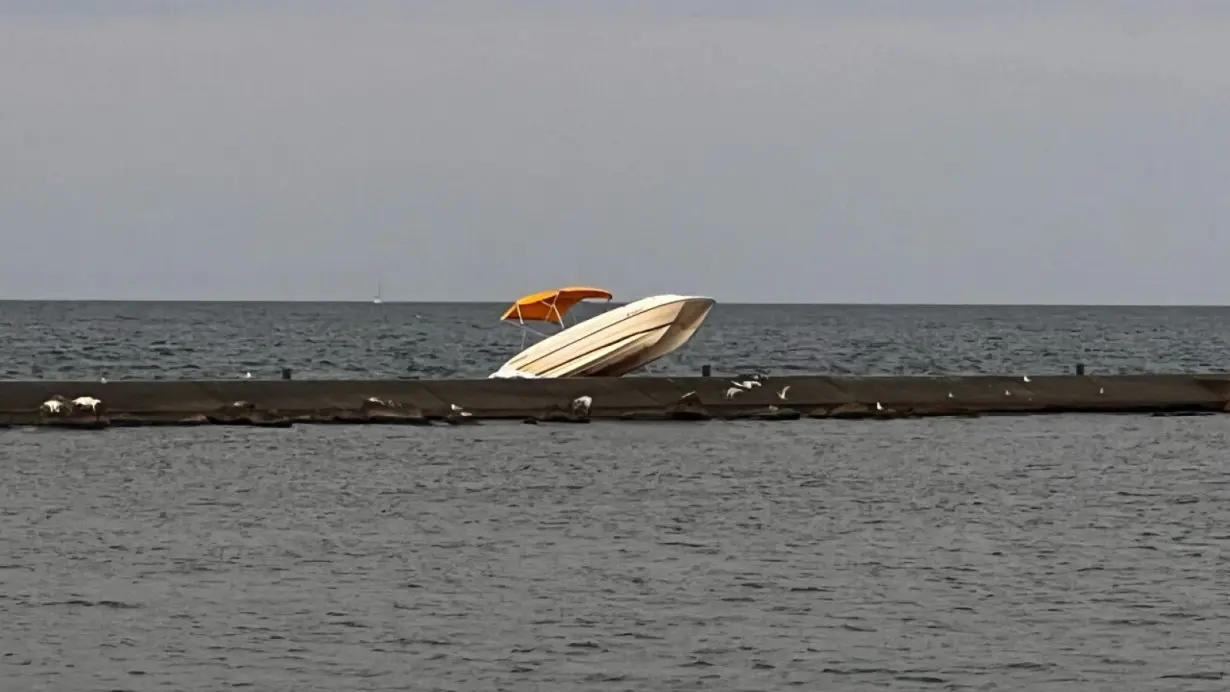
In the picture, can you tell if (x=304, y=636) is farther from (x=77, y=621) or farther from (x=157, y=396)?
(x=157, y=396)

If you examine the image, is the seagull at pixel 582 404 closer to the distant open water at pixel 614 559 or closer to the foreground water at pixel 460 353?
the distant open water at pixel 614 559

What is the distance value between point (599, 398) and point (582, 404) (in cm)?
48

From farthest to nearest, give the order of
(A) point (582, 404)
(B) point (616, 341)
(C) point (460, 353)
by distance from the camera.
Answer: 1. (C) point (460, 353)
2. (B) point (616, 341)
3. (A) point (582, 404)

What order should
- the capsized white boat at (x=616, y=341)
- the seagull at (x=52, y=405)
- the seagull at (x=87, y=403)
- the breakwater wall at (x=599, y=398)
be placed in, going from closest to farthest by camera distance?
1. the seagull at (x=52, y=405)
2. the seagull at (x=87, y=403)
3. the breakwater wall at (x=599, y=398)
4. the capsized white boat at (x=616, y=341)

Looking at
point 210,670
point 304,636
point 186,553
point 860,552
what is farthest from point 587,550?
point 210,670

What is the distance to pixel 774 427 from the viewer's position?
51500 mm

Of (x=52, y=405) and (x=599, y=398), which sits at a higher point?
(x=599, y=398)

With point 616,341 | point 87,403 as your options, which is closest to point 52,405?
point 87,403

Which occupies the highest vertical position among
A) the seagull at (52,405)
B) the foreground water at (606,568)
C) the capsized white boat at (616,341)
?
the capsized white boat at (616,341)

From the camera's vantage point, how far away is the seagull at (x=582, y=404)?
4734cm

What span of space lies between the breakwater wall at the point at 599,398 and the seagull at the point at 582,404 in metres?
0.04

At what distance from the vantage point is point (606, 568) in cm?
2458

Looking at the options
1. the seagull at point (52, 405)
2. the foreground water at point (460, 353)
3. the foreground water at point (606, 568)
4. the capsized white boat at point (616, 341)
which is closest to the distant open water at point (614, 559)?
the foreground water at point (606, 568)

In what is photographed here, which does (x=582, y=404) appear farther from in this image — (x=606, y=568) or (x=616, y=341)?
(x=606, y=568)
